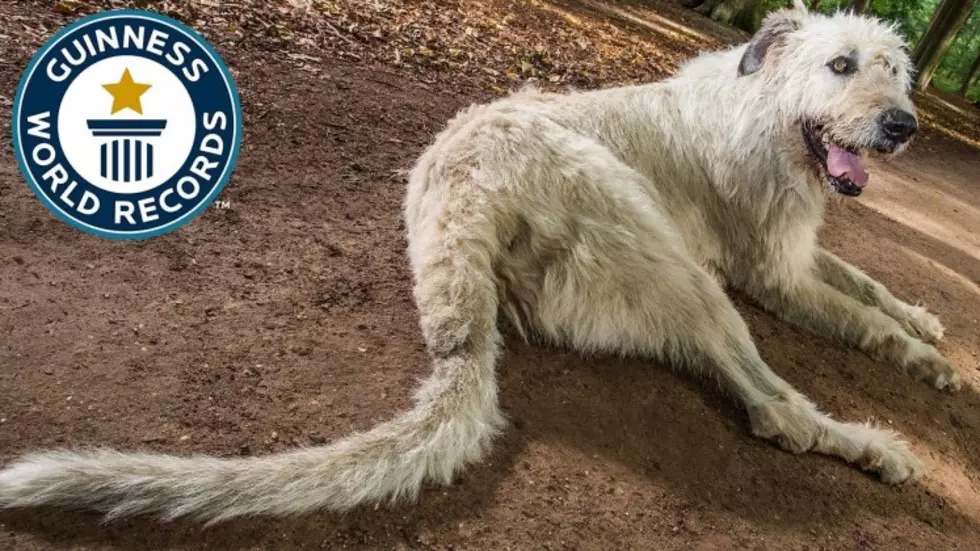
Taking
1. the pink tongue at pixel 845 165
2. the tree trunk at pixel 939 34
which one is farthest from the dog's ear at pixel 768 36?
the tree trunk at pixel 939 34

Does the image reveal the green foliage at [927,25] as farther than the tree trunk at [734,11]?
Yes

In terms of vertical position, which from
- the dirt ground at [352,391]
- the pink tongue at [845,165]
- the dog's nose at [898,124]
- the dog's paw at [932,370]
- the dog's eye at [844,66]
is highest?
the dog's eye at [844,66]

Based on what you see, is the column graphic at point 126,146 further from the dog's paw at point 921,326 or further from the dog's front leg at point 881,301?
the dog's paw at point 921,326

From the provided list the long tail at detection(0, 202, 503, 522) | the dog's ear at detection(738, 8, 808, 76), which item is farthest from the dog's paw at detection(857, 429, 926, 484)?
the dog's ear at detection(738, 8, 808, 76)

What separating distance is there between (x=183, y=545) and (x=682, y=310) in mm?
2588

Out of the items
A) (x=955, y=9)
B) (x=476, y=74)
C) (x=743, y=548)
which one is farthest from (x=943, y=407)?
(x=955, y=9)

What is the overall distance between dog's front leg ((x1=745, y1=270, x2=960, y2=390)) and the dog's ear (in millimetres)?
1415

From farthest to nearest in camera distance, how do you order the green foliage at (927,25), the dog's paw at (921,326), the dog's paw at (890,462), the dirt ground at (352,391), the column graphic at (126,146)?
the green foliage at (927,25)
the dog's paw at (921,326)
the column graphic at (126,146)
the dog's paw at (890,462)
the dirt ground at (352,391)

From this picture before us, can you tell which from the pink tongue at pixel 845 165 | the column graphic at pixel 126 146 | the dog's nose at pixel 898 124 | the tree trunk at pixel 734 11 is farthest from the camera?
the tree trunk at pixel 734 11

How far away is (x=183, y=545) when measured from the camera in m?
2.45

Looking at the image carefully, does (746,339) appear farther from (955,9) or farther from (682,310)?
(955,9)

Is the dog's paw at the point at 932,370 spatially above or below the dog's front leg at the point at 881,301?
below

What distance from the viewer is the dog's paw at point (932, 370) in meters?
4.55

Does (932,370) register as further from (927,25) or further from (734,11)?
(927,25)
